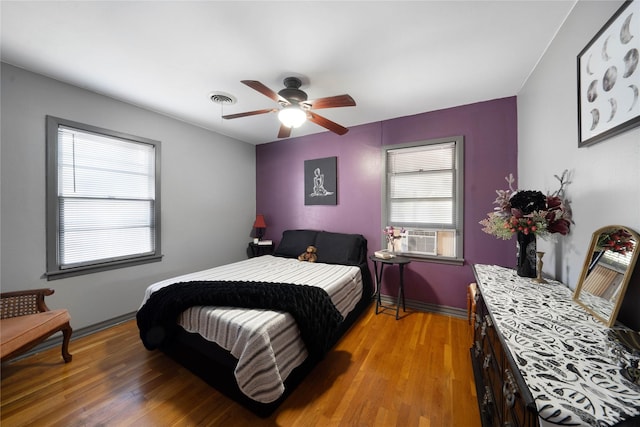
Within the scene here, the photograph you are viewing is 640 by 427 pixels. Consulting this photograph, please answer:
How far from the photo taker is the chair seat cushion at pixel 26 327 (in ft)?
5.14

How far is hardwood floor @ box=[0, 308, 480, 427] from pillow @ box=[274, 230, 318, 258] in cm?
155

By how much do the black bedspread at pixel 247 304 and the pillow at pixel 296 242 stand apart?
149 cm

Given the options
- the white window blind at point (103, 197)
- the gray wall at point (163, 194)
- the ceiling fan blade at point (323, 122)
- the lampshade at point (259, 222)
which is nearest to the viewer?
the gray wall at point (163, 194)

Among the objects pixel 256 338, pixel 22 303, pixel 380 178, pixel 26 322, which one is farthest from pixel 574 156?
pixel 22 303

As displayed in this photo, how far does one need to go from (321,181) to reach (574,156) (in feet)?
9.02

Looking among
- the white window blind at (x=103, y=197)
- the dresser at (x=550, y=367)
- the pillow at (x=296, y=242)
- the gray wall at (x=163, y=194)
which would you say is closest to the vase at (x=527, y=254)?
the dresser at (x=550, y=367)

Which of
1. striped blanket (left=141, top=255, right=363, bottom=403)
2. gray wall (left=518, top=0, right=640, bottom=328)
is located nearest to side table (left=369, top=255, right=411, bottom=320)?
striped blanket (left=141, top=255, right=363, bottom=403)

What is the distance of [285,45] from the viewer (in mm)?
1724

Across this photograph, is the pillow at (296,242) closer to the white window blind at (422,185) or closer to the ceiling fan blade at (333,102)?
the white window blind at (422,185)

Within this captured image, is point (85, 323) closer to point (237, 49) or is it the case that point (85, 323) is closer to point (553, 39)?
point (237, 49)

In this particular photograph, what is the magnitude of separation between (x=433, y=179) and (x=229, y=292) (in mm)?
2689

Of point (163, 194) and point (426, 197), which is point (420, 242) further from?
point (163, 194)

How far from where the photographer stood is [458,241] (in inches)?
110

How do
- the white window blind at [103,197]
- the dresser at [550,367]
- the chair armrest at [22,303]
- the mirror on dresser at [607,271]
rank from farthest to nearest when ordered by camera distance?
the white window blind at [103,197], the chair armrest at [22,303], the mirror on dresser at [607,271], the dresser at [550,367]
